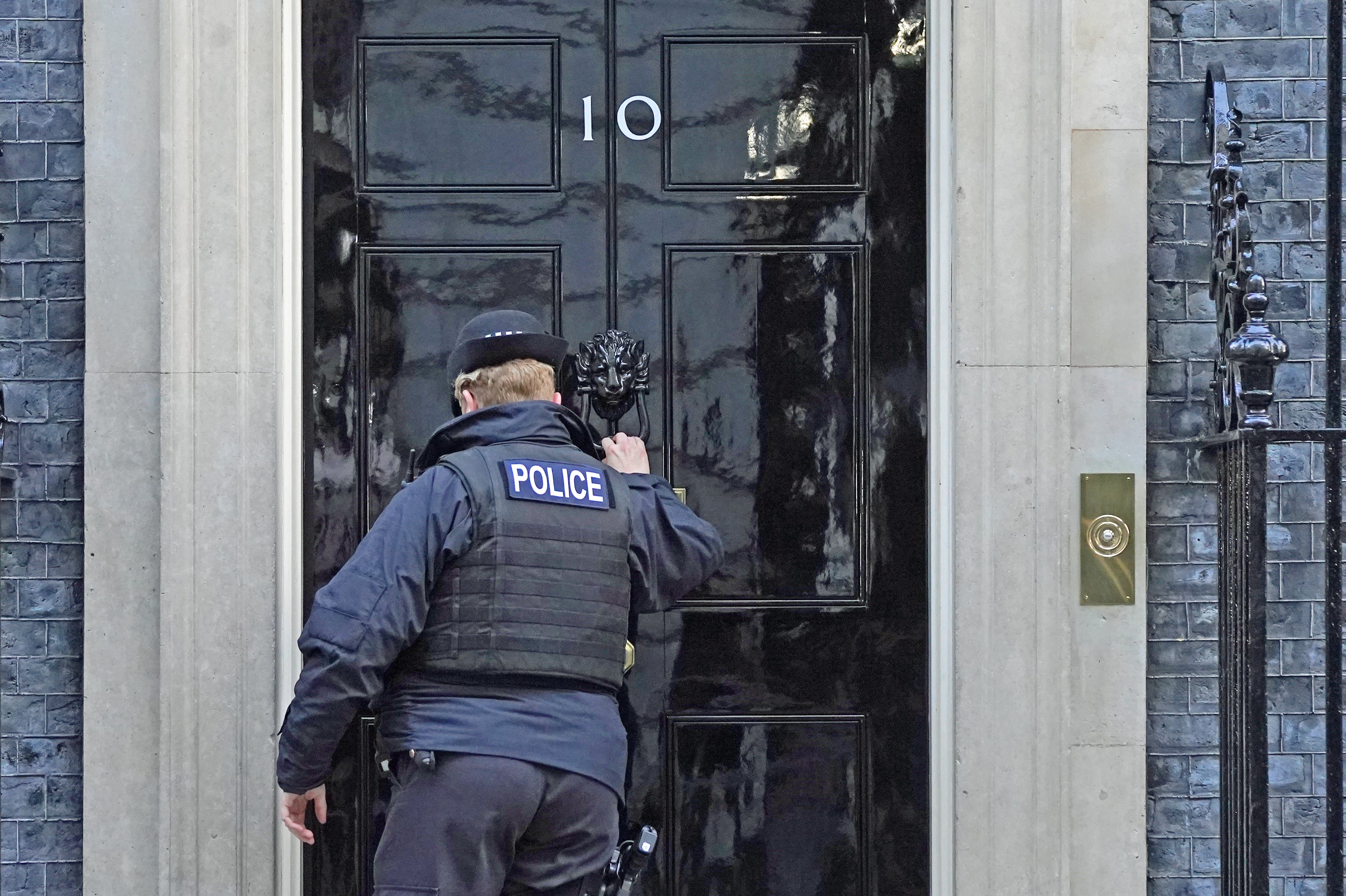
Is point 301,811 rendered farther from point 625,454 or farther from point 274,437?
point 625,454

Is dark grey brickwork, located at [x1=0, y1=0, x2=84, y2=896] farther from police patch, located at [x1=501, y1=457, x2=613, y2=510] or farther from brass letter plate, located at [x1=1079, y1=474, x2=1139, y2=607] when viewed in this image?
brass letter plate, located at [x1=1079, y1=474, x2=1139, y2=607]

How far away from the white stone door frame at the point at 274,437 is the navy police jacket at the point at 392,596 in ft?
2.42

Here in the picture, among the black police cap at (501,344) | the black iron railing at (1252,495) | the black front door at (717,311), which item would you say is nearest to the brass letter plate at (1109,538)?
the black iron railing at (1252,495)

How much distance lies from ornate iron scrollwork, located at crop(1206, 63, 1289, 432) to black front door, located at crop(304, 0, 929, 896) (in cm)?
74

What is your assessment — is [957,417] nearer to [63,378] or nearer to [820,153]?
[820,153]

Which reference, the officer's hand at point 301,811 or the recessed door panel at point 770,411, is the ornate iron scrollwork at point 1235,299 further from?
the officer's hand at point 301,811

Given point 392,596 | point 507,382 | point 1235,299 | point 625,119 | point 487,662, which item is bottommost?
point 487,662

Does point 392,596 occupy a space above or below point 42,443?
below

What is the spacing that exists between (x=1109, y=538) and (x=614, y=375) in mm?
1342

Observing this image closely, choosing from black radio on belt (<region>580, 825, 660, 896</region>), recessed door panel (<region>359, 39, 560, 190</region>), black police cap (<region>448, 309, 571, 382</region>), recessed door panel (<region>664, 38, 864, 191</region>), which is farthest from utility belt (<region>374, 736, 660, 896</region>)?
recessed door panel (<region>664, 38, 864, 191</region>)

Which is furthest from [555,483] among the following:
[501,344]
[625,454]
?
[625,454]

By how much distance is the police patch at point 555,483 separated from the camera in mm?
2793

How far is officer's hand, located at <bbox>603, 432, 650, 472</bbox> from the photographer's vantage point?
11.0 feet

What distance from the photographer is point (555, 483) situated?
9.27 ft
